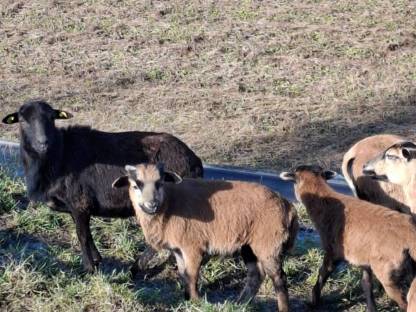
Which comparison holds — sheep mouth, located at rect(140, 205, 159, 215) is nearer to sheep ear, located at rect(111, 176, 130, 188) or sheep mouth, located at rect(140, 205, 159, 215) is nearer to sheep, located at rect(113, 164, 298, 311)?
sheep, located at rect(113, 164, 298, 311)

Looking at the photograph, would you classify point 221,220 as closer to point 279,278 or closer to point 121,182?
point 279,278

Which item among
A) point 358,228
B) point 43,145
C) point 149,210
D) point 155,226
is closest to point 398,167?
point 358,228

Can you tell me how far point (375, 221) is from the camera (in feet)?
27.6

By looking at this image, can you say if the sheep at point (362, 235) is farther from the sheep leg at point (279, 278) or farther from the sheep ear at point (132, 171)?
the sheep ear at point (132, 171)

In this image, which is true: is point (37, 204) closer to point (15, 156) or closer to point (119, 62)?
point (15, 156)

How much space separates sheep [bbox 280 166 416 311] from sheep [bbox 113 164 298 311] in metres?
0.35

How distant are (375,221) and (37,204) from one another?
12.5 feet

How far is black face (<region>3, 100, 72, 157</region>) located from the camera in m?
9.46

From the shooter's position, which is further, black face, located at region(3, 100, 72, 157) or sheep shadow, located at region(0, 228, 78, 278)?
black face, located at region(3, 100, 72, 157)

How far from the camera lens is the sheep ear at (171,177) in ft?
28.3

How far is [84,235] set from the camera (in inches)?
371

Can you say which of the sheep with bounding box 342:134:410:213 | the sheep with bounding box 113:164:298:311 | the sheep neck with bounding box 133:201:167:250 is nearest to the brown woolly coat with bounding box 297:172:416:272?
the sheep with bounding box 113:164:298:311

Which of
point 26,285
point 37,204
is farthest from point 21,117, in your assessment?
point 26,285

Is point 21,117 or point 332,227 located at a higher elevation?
point 21,117
